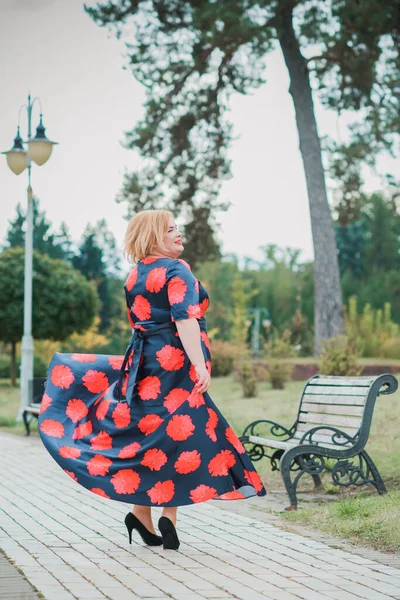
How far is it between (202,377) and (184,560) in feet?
3.14

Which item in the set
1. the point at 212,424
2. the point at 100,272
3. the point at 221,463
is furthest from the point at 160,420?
the point at 100,272

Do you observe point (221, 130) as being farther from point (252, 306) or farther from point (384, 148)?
point (252, 306)

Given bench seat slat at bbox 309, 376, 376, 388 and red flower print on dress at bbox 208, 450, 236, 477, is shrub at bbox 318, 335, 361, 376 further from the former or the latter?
red flower print on dress at bbox 208, 450, 236, 477

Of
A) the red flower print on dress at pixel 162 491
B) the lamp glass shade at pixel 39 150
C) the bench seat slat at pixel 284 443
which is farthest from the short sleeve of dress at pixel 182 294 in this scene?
the lamp glass shade at pixel 39 150

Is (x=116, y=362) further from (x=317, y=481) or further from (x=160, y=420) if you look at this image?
(x=317, y=481)

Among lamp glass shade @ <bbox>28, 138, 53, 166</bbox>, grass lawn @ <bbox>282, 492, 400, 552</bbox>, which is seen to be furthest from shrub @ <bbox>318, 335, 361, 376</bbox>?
grass lawn @ <bbox>282, 492, 400, 552</bbox>

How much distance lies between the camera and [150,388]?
17.8ft

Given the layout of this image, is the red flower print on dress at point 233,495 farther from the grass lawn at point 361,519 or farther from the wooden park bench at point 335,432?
the wooden park bench at point 335,432

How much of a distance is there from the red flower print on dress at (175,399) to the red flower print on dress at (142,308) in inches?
17.3

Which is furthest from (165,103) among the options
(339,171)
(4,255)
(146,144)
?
(4,255)

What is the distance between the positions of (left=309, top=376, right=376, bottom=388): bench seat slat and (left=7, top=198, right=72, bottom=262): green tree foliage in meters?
61.1

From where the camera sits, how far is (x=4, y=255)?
34531mm

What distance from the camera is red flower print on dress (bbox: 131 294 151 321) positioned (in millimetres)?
5477

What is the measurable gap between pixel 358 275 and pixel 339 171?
4271 centimetres
